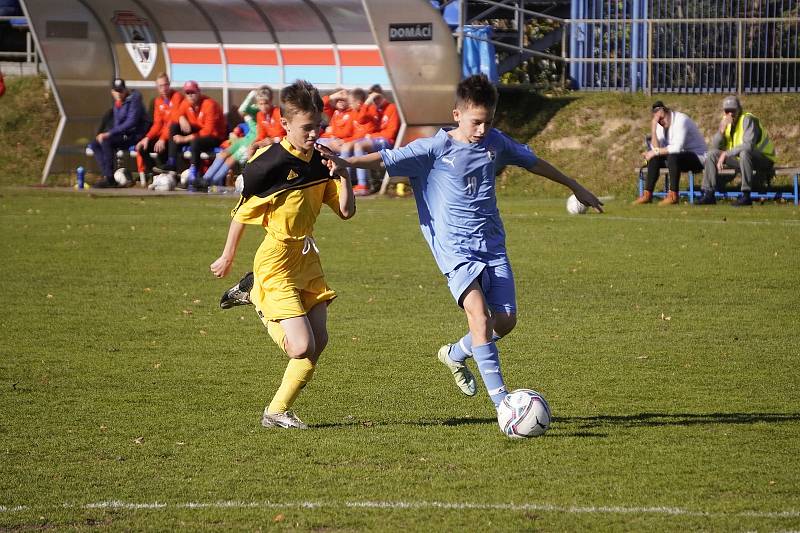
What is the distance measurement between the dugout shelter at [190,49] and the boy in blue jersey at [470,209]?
587 inches

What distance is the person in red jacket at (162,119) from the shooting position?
864 inches

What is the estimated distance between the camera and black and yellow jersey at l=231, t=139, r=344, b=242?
256 inches

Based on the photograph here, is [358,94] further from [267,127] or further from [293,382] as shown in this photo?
[293,382]

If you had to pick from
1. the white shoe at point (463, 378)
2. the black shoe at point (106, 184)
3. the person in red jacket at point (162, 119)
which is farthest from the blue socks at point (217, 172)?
the white shoe at point (463, 378)

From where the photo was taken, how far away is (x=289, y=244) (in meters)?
6.57

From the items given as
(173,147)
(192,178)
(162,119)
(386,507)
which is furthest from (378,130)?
(386,507)

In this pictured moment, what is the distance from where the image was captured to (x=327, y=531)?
479 cm

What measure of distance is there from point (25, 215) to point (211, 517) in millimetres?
13794

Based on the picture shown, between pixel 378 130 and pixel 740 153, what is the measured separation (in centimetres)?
584

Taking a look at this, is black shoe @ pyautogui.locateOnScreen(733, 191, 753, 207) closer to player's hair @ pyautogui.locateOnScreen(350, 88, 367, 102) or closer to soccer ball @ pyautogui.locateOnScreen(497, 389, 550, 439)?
player's hair @ pyautogui.locateOnScreen(350, 88, 367, 102)

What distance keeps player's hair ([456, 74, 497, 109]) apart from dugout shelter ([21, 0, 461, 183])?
15.0m

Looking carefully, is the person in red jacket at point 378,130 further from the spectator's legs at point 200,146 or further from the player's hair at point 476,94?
the player's hair at point 476,94

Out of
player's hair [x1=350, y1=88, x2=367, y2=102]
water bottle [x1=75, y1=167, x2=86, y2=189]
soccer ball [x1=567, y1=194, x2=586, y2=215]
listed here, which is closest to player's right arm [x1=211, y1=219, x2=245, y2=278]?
soccer ball [x1=567, y1=194, x2=586, y2=215]

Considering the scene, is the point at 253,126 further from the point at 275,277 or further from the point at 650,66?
the point at 275,277
